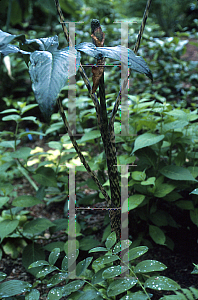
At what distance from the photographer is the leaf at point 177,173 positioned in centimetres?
104

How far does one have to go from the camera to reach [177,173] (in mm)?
1074

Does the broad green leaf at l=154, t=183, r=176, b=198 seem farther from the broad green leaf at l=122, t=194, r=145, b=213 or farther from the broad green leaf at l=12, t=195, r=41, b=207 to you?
the broad green leaf at l=12, t=195, r=41, b=207

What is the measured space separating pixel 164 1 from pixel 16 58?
10.1 feet

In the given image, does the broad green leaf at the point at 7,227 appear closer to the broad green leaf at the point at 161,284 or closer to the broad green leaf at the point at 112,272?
the broad green leaf at the point at 112,272

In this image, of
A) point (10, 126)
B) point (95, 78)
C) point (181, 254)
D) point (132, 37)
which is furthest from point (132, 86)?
point (95, 78)

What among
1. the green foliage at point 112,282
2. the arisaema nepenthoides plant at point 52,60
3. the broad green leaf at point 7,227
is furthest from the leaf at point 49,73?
the broad green leaf at point 7,227

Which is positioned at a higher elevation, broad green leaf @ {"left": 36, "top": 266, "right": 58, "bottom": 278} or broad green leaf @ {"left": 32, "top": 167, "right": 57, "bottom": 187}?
broad green leaf @ {"left": 32, "top": 167, "right": 57, "bottom": 187}

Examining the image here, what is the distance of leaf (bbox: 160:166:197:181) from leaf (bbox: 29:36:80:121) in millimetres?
670

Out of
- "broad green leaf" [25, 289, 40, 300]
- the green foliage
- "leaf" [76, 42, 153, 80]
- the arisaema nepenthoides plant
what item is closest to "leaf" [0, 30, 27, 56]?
the arisaema nepenthoides plant

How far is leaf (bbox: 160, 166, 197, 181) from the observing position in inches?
40.8

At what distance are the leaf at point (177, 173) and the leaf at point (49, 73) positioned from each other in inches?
26.4

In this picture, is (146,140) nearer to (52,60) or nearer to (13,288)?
(52,60)

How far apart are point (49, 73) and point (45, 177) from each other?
0.79 m

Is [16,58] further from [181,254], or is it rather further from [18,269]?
[181,254]
